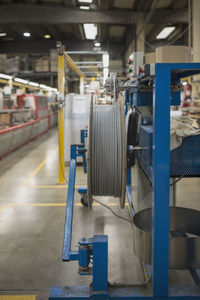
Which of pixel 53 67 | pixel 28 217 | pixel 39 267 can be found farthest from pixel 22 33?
pixel 39 267

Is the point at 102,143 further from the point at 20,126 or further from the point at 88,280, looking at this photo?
the point at 20,126

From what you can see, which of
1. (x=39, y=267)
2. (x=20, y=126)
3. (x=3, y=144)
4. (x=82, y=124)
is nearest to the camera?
(x=39, y=267)

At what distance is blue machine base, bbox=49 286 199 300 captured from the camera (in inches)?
95.0

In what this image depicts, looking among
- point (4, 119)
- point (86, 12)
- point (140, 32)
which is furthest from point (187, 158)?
point (140, 32)

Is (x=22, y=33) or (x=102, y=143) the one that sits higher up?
(x=22, y=33)

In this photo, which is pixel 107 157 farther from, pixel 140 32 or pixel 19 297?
pixel 140 32

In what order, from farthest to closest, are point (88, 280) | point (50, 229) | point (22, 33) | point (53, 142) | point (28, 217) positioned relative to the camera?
point (22, 33) < point (53, 142) < point (28, 217) < point (50, 229) < point (88, 280)

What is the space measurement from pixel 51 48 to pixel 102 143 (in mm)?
17448

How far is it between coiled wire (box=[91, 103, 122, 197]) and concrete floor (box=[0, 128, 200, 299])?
0.94 m

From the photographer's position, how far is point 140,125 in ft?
10.8

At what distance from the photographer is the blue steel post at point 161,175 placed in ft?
7.28

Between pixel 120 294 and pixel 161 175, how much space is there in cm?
101

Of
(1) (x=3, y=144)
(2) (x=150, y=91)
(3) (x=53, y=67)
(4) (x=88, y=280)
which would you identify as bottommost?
(4) (x=88, y=280)

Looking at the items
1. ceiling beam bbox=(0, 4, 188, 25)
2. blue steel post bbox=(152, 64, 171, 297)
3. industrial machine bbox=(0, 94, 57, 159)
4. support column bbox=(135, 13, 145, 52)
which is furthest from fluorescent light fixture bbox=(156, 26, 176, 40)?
blue steel post bbox=(152, 64, 171, 297)
